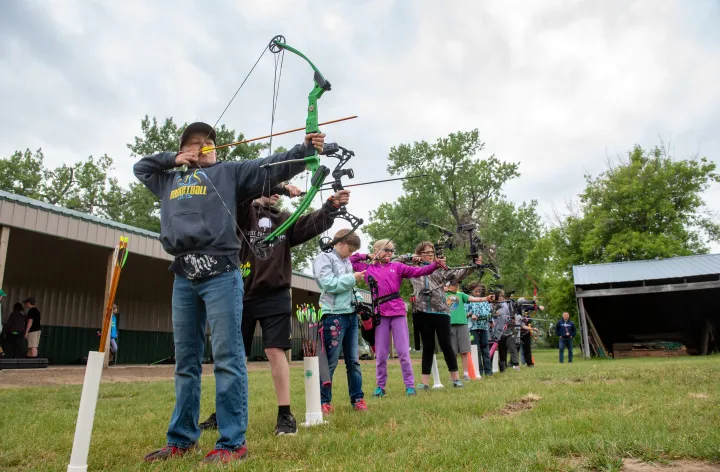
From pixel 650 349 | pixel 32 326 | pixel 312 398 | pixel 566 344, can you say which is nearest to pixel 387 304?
pixel 312 398

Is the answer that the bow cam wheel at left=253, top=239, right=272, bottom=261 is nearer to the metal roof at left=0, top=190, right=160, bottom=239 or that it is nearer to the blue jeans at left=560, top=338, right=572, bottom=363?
the metal roof at left=0, top=190, right=160, bottom=239

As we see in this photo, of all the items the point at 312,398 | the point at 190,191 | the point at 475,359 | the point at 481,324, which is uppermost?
the point at 190,191

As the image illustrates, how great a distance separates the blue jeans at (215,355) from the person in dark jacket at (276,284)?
69 cm

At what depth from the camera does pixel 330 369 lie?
16.9ft

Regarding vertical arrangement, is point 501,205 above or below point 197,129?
above

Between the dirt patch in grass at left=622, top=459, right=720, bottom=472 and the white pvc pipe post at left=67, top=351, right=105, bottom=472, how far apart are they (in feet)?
8.27

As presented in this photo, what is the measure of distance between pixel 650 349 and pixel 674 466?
70.2ft

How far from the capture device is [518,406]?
4.75m

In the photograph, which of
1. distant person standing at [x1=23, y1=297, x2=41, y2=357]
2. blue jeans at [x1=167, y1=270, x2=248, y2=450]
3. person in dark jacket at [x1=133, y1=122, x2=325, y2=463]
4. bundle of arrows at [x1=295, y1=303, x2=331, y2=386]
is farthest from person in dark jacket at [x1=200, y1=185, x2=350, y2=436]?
distant person standing at [x1=23, y1=297, x2=41, y2=357]

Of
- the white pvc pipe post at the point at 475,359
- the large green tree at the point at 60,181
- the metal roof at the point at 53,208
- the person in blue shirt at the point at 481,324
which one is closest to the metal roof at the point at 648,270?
the person in blue shirt at the point at 481,324

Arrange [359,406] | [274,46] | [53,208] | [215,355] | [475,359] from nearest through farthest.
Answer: [215,355] < [274,46] < [359,406] < [475,359] < [53,208]

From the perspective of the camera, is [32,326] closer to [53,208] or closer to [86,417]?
[53,208]

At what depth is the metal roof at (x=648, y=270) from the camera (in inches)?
820

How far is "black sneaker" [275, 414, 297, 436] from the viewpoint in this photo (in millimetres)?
3785
